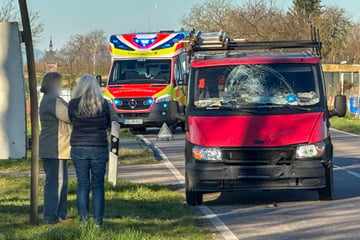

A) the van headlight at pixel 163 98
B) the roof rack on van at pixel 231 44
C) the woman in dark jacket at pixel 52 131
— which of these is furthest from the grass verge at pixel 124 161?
the woman in dark jacket at pixel 52 131

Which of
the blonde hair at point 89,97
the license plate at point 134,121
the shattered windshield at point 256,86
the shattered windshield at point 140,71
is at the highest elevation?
the blonde hair at point 89,97

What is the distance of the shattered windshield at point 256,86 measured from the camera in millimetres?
11625

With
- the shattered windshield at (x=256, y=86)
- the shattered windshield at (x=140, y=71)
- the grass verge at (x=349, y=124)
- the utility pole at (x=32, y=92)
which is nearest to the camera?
the utility pole at (x=32, y=92)

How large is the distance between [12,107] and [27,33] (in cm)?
90

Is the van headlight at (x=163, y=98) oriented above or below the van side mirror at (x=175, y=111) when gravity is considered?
below

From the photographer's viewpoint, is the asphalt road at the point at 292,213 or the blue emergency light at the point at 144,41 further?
the blue emergency light at the point at 144,41

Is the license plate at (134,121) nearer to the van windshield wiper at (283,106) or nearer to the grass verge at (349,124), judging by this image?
the grass verge at (349,124)

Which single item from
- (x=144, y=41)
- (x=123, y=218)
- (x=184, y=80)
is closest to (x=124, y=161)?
(x=184, y=80)

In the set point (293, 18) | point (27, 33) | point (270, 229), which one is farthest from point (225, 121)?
point (293, 18)

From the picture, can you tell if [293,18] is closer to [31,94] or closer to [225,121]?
[225,121]

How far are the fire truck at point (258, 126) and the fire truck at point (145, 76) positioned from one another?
14178 mm

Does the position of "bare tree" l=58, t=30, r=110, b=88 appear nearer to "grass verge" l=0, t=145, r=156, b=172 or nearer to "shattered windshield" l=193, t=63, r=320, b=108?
"grass verge" l=0, t=145, r=156, b=172

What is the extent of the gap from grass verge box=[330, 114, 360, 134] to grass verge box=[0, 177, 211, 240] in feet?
57.9

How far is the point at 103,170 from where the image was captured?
876cm
